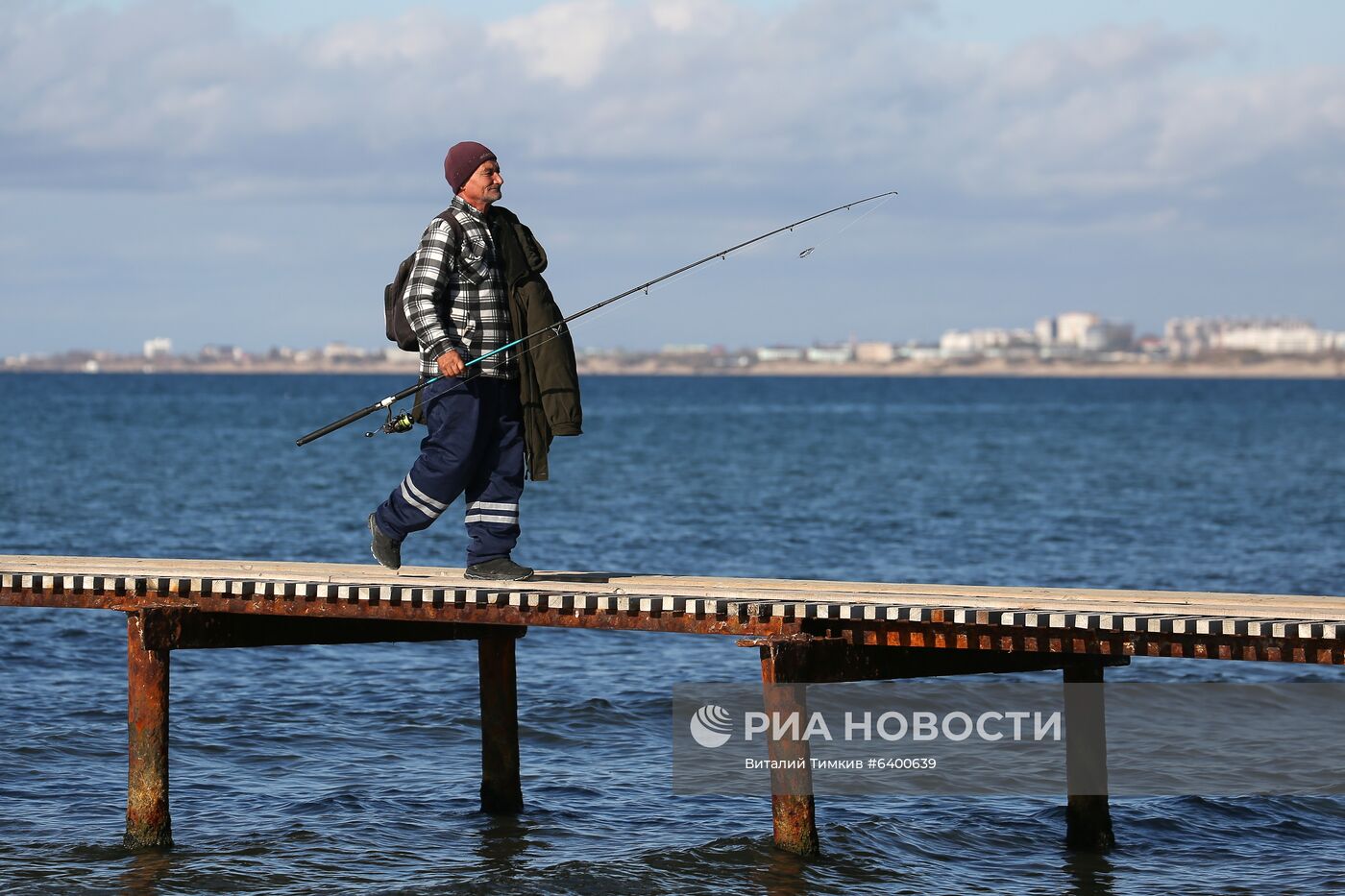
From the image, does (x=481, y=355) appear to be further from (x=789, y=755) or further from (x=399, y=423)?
(x=789, y=755)

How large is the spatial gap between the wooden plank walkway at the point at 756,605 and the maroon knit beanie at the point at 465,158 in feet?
6.84

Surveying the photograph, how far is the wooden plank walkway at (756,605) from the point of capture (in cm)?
841

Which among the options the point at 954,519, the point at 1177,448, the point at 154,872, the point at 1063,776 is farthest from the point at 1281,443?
the point at 154,872

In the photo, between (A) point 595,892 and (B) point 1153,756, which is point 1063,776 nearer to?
(B) point 1153,756

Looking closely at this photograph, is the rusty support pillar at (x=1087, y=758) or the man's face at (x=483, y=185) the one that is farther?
the rusty support pillar at (x=1087, y=758)

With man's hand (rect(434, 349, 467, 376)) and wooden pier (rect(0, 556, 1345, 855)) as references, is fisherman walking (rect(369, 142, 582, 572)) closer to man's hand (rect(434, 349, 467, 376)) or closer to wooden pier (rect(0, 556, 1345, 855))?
man's hand (rect(434, 349, 467, 376))

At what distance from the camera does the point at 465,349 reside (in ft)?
30.6

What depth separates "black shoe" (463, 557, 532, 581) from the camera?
9711 millimetres

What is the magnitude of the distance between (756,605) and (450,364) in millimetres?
1912

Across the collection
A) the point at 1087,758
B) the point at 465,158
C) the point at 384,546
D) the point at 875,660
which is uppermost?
the point at 465,158

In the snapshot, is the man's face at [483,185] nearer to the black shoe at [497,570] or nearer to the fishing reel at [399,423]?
the fishing reel at [399,423]

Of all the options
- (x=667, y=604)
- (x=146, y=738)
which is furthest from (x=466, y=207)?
(x=146, y=738)
